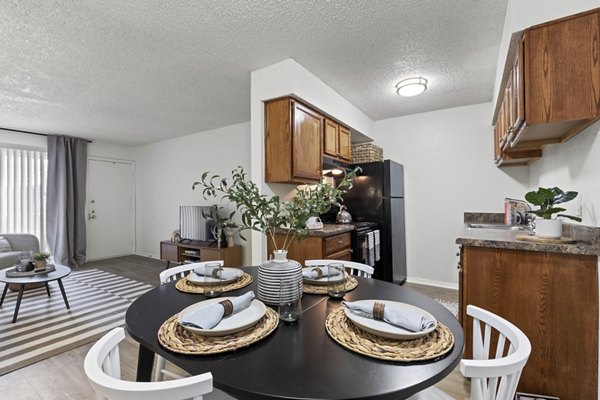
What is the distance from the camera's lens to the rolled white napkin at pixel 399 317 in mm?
851

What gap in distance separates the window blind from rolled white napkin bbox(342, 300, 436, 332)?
611 centimetres

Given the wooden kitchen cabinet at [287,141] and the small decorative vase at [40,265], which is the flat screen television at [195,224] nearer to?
the small decorative vase at [40,265]

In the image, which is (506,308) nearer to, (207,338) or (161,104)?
(207,338)

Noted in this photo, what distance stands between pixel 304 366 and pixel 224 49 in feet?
7.81

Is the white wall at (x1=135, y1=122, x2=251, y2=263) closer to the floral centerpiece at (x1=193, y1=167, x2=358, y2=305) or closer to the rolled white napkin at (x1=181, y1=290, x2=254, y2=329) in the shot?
the floral centerpiece at (x1=193, y1=167, x2=358, y2=305)

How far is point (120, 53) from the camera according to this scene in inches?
90.7

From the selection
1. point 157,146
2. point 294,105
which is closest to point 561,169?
point 294,105

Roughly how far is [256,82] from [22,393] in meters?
2.88

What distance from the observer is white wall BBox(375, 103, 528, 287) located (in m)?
3.48

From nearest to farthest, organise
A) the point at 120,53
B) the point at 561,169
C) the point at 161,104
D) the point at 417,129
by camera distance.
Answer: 1. the point at 561,169
2. the point at 120,53
3. the point at 161,104
4. the point at 417,129

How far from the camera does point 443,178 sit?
A: 3773 millimetres

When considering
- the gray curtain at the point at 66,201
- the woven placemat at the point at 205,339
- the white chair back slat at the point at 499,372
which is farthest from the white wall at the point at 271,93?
the gray curtain at the point at 66,201

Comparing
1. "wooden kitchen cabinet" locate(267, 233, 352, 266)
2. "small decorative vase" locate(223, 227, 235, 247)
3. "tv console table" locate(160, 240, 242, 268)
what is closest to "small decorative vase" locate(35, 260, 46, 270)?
"tv console table" locate(160, 240, 242, 268)

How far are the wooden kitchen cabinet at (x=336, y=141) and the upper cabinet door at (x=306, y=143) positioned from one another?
132 millimetres
